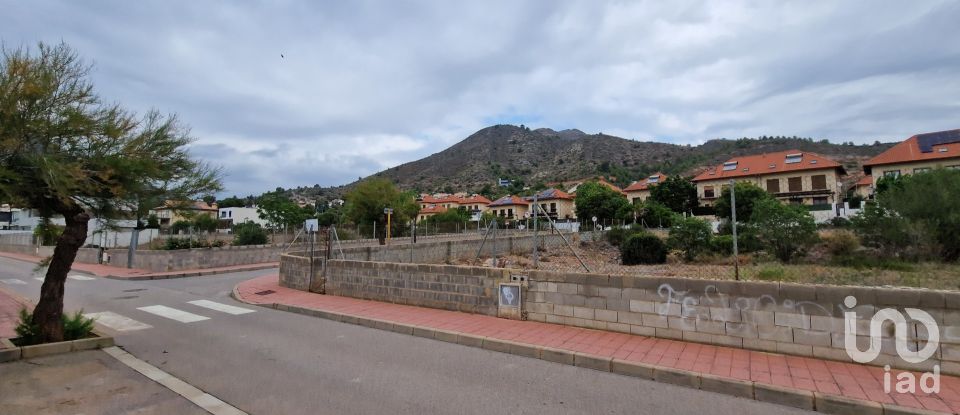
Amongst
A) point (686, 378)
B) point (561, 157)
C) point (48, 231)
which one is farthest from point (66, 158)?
point (561, 157)

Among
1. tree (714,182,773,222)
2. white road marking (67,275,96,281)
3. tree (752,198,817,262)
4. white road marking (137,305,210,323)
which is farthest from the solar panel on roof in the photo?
white road marking (67,275,96,281)

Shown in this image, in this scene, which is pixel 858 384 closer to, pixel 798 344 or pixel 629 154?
pixel 798 344

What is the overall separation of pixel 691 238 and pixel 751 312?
2387 cm

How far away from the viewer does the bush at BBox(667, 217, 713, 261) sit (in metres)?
28.3

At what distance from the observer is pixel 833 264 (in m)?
21.5

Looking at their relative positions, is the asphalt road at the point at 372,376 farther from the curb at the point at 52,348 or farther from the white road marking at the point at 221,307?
the white road marking at the point at 221,307

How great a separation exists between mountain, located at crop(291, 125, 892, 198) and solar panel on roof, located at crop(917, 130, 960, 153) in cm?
4034

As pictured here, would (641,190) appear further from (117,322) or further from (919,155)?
(117,322)

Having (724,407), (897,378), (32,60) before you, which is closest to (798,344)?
(897,378)

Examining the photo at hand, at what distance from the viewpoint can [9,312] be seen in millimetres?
10188

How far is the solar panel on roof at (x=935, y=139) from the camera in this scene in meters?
53.9

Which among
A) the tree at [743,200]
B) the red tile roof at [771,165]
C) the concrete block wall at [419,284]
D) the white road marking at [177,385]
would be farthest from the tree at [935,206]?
the red tile roof at [771,165]

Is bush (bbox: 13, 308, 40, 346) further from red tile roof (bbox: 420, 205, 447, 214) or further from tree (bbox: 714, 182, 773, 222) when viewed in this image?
red tile roof (bbox: 420, 205, 447, 214)

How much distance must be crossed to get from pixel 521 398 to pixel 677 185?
6672cm
